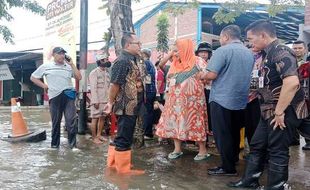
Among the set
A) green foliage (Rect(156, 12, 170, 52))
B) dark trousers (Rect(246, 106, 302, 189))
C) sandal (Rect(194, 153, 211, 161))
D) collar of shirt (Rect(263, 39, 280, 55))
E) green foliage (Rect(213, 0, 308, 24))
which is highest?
green foliage (Rect(156, 12, 170, 52))

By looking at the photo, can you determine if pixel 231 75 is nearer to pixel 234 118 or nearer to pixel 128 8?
pixel 234 118

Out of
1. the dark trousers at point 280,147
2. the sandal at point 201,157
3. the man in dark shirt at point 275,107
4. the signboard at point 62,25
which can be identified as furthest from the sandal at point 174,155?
the signboard at point 62,25

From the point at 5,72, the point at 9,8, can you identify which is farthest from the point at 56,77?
the point at 5,72

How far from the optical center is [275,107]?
4.04 metres

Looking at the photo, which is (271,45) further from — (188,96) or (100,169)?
(100,169)

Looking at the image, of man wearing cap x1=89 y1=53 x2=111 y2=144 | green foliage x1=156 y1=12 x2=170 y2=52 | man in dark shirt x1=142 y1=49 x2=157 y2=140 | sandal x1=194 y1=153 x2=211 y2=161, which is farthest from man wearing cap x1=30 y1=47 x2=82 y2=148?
green foliage x1=156 y1=12 x2=170 y2=52

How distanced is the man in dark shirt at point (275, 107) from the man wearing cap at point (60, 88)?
3266 millimetres

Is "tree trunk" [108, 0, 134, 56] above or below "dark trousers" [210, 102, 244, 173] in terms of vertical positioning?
above

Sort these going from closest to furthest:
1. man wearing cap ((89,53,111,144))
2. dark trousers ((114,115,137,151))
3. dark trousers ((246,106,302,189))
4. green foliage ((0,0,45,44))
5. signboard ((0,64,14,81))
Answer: dark trousers ((246,106,302,189)), dark trousers ((114,115,137,151)), man wearing cap ((89,53,111,144)), green foliage ((0,0,45,44)), signboard ((0,64,14,81))

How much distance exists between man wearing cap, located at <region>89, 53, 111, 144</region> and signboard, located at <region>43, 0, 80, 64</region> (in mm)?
907

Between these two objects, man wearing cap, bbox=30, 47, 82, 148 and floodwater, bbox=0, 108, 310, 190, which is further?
man wearing cap, bbox=30, 47, 82, 148

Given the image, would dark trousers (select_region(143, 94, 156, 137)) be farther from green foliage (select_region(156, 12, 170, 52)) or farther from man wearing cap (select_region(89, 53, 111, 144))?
green foliage (select_region(156, 12, 170, 52))

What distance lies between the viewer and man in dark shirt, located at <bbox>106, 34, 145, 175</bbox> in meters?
4.91

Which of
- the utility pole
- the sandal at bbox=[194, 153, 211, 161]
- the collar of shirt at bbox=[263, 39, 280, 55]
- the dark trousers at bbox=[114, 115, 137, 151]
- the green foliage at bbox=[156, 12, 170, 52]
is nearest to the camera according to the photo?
the collar of shirt at bbox=[263, 39, 280, 55]
